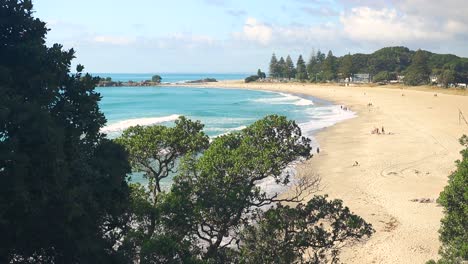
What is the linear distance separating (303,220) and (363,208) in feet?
44.0

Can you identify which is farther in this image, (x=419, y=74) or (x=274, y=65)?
(x=274, y=65)

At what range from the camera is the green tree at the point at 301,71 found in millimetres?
172625

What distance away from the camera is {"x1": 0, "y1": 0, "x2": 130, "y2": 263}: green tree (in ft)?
26.0

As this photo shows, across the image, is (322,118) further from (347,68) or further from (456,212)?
(347,68)

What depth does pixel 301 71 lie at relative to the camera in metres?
181

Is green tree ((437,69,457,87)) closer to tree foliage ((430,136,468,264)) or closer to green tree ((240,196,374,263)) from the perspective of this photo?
tree foliage ((430,136,468,264))

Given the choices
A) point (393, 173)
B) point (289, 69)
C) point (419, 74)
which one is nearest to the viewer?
point (393, 173)

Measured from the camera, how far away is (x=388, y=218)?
2312 centimetres

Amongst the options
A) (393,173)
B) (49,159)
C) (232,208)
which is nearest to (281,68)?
(393,173)

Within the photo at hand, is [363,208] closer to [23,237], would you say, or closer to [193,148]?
[193,148]

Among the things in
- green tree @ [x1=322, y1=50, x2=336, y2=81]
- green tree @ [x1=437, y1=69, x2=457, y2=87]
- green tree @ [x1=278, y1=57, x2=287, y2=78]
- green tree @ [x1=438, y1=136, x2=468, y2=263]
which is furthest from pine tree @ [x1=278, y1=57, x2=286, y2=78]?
green tree @ [x1=438, y1=136, x2=468, y2=263]

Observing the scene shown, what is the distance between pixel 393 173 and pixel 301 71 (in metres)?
152

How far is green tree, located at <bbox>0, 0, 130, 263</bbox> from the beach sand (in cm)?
1243

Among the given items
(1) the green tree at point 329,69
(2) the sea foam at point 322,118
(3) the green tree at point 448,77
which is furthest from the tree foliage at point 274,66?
(2) the sea foam at point 322,118
